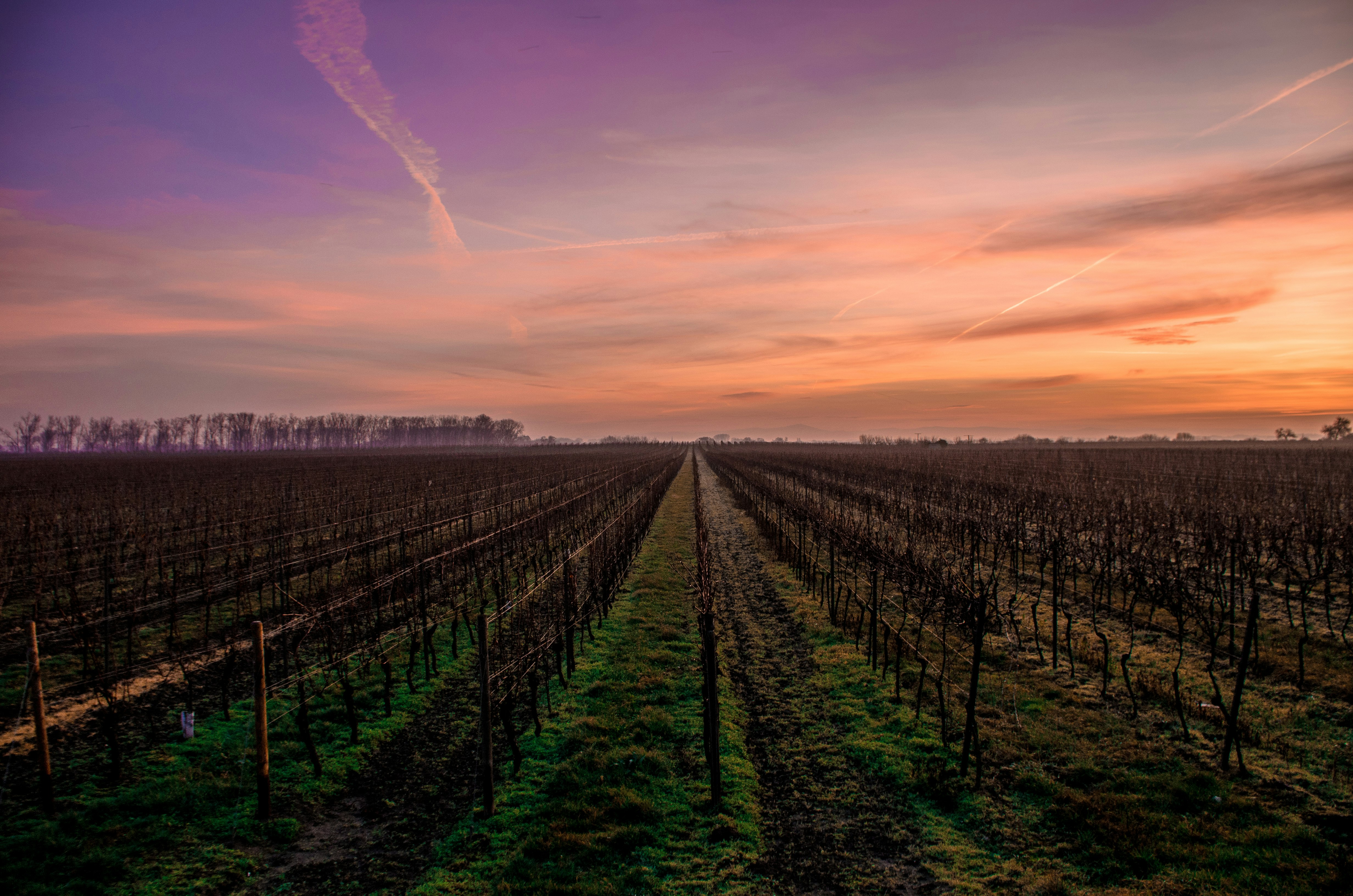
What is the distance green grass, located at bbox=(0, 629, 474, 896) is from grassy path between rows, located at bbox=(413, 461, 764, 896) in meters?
1.63

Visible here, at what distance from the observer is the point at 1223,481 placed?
30781 mm

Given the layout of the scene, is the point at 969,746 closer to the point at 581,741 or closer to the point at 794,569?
the point at 581,741

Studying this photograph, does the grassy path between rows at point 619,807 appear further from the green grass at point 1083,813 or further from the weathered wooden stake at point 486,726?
the green grass at point 1083,813

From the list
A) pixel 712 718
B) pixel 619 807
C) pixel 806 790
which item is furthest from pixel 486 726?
pixel 806 790

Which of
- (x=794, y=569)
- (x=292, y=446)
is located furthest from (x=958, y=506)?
(x=292, y=446)

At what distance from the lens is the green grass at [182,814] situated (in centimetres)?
454

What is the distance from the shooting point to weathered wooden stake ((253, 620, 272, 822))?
5.09m

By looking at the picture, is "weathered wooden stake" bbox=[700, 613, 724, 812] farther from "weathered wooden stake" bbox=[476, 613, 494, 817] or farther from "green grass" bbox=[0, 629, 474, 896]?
"green grass" bbox=[0, 629, 474, 896]

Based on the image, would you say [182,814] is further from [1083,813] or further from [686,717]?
[1083,813]

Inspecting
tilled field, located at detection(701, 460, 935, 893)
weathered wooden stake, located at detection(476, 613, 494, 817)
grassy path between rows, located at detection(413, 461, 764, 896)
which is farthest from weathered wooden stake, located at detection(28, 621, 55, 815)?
tilled field, located at detection(701, 460, 935, 893)

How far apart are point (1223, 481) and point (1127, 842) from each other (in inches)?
1442

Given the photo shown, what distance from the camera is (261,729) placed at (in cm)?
524

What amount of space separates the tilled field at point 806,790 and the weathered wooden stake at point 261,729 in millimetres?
4600

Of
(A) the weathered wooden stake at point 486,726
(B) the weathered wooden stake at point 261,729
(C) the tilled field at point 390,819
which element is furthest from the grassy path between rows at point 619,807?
(B) the weathered wooden stake at point 261,729
